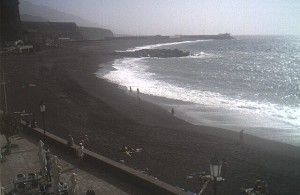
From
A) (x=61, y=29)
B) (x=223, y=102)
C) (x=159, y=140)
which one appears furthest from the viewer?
(x=61, y=29)

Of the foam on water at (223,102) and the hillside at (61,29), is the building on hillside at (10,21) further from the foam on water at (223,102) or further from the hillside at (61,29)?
the hillside at (61,29)

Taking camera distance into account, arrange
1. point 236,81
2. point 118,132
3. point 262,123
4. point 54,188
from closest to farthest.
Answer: point 54,188, point 118,132, point 262,123, point 236,81

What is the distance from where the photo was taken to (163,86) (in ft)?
140

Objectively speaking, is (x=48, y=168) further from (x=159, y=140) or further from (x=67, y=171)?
(x=159, y=140)

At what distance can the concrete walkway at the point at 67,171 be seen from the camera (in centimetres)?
979

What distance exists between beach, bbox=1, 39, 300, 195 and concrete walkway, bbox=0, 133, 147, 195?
350 cm

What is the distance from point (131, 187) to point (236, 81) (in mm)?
44164

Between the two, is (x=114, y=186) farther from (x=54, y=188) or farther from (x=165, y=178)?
(x=165, y=178)

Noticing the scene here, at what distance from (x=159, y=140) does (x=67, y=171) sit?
870 centimetres

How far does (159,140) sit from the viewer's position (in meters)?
19.2

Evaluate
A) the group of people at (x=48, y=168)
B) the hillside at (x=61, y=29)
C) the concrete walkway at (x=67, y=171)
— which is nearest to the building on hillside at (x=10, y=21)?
the hillside at (x=61, y=29)

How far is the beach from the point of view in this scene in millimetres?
14375

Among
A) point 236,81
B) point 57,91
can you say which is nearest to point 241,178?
point 57,91

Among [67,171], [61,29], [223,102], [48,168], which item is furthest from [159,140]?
[61,29]
